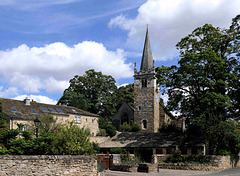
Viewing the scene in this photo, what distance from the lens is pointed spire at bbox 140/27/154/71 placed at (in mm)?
51406

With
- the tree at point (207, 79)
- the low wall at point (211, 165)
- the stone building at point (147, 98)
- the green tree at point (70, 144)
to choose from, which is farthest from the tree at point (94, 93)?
the green tree at point (70, 144)

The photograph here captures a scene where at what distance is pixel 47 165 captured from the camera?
36.5ft

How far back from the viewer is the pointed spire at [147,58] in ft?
169

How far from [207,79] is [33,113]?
77.4 ft

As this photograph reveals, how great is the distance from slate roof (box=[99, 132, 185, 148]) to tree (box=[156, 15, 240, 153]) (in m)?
5.04

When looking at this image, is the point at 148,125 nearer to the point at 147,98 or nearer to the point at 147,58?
the point at 147,98

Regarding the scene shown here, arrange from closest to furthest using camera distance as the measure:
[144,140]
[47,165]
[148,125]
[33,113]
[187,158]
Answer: [47,165] → [187,158] → [144,140] → [33,113] → [148,125]

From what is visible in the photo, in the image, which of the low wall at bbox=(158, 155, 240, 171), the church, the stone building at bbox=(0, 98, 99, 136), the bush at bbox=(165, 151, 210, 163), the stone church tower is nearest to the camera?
the low wall at bbox=(158, 155, 240, 171)

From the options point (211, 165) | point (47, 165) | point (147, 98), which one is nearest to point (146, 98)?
point (147, 98)

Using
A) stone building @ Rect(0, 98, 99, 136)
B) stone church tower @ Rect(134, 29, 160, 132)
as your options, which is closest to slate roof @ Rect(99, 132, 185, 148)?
stone building @ Rect(0, 98, 99, 136)

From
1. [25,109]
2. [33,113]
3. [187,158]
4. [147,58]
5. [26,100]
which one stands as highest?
[147,58]

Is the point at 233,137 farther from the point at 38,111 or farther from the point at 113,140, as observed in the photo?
the point at 38,111

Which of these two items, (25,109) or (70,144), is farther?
(25,109)

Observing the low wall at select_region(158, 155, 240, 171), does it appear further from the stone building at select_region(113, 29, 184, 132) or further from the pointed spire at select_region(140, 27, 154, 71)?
the pointed spire at select_region(140, 27, 154, 71)
